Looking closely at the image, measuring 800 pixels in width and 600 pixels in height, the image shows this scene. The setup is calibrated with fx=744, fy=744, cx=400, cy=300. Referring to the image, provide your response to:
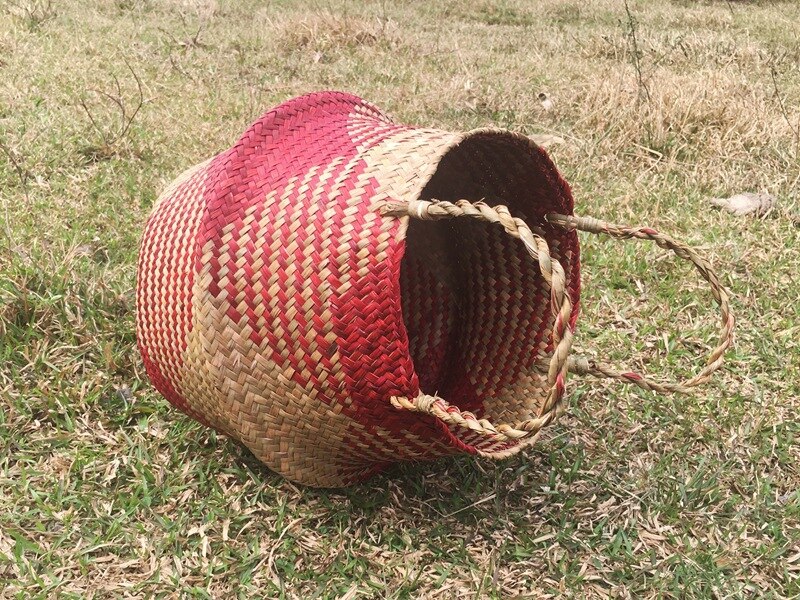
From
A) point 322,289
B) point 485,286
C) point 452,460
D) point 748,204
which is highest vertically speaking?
point 322,289

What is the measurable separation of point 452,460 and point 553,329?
78 cm

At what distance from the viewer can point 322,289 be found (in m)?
1.48

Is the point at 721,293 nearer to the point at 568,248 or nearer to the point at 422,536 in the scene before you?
the point at 568,248

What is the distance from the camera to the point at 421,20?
26.3 ft

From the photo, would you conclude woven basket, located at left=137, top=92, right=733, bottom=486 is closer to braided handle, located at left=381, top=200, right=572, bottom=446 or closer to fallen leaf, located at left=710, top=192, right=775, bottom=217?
braided handle, located at left=381, top=200, right=572, bottom=446

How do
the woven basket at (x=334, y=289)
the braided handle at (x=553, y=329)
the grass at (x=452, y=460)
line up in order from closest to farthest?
the braided handle at (x=553, y=329), the woven basket at (x=334, y=289), the grass at (x=452, y=460)

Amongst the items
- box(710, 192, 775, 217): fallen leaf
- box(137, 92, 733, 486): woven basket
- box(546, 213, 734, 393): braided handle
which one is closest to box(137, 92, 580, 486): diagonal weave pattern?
box(137, 92, 733, 486): woven basket

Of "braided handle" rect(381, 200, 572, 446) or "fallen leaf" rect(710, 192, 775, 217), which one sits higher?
"braided handle" rect(381, 200, 572, 446)

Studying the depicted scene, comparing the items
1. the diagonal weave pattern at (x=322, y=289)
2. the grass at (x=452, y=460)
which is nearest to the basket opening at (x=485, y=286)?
the diagonal weave pattern at (x=322, y=289)

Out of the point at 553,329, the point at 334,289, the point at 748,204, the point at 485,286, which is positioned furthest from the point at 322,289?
the point at 748,204

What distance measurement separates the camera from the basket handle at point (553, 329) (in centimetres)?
127

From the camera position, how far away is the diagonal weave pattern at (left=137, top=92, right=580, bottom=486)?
4.83 ft

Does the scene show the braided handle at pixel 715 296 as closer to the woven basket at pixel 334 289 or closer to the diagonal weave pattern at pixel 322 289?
the woven basket at pixel 334 289

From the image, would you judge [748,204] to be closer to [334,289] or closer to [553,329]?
[553,329]
